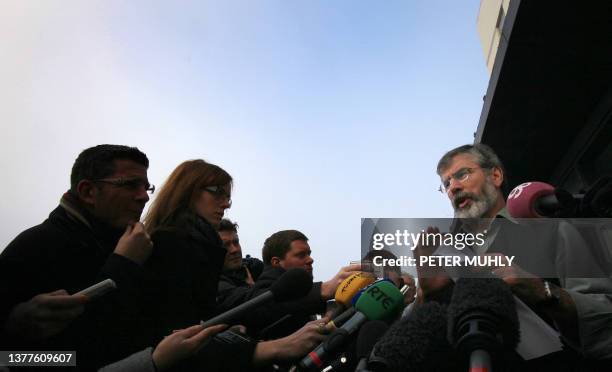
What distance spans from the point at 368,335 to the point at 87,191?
1698mm

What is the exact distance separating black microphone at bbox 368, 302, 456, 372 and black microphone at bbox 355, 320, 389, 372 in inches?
9.7

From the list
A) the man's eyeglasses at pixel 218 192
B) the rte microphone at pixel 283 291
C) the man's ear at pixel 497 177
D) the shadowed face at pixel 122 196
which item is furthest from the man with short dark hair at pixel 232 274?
the man's ear at pixel 497 177

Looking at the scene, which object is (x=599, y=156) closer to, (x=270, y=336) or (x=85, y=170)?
(x=270, y=336)

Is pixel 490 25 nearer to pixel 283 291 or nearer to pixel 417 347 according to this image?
pixel 283 291

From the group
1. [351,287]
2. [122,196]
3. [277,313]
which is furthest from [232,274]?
[351,287]

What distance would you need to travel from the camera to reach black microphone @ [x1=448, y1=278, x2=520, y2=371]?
3.31 feet

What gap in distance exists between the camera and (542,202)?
4.45 feet

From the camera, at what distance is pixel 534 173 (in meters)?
8.41

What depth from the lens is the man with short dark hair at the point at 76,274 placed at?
1645 mm

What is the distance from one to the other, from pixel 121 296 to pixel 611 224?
2048 mm

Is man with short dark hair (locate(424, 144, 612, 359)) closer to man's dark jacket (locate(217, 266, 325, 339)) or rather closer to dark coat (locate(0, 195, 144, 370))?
man's dark jacket (locate(217, 266, 325, 339))

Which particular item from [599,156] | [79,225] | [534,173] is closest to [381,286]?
[79,225]

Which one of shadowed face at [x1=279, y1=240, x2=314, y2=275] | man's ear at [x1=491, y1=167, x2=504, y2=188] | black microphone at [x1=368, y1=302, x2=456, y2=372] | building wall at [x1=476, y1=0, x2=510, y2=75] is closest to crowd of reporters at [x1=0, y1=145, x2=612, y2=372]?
black microphone at [x1=368, y1=302, x2=456, y2=372]

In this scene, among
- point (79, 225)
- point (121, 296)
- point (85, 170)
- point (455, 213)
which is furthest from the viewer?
point (455, 213)
